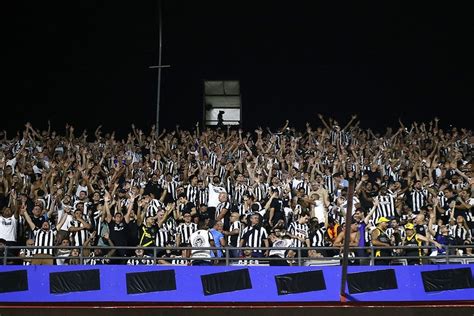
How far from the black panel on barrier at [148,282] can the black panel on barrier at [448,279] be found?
4.76 meters

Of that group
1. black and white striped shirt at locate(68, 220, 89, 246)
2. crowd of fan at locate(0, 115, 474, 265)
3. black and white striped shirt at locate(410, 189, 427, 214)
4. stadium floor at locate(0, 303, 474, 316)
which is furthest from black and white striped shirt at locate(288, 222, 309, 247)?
black and white striped shirt at locate(68, 220, 89, 246)

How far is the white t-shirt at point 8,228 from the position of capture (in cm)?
1262

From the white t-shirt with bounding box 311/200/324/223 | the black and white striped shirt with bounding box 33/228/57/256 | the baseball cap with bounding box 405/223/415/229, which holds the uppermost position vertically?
the white t-shirt with bounding box 311/200/324/223

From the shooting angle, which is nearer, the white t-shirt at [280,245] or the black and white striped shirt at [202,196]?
the white t-shirt at [280,245]

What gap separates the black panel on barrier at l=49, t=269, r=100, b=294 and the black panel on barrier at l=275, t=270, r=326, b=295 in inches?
135

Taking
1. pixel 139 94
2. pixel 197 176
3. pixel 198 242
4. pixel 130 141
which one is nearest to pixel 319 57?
pixel 139 94

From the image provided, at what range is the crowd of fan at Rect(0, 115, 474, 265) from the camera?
12562mm

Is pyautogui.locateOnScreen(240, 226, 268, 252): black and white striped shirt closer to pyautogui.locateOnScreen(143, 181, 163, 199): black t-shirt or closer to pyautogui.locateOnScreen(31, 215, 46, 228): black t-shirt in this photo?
pyautogui.locateOnScreen(143, 181, 163, 199): black t-shirt

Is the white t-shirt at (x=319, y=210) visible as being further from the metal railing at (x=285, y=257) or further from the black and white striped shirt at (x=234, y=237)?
the black and white striped shirt at (x=234, y=237)

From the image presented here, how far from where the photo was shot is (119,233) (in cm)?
1255

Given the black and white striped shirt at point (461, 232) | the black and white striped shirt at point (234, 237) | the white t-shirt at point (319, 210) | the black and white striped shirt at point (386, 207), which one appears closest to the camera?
the black and white striped shirt at point (234, 237)

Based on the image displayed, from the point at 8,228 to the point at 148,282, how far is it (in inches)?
125

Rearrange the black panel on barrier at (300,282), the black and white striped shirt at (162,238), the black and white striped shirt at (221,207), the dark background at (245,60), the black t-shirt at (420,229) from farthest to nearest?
the dark background at (245,60)
the black and white striped shirt at (221,207)
the black and white striped shirt at (162,238)
the black t-shirt at (420,229)
the black panel on barrier at (300,282)

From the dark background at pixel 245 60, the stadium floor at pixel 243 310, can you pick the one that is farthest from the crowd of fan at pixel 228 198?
the dark background at pixel 245 60
